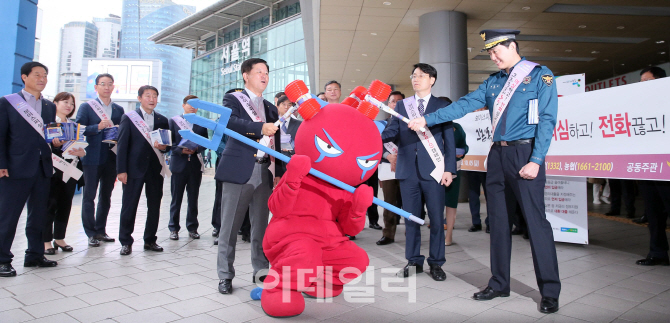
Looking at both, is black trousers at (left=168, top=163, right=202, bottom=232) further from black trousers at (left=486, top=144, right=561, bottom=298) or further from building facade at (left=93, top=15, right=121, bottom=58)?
building facade at (left=93, top=15, right=121, bottom=58)

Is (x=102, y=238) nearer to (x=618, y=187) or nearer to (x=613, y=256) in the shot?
(x=613, y=256)

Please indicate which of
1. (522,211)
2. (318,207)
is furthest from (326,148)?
(522,211)

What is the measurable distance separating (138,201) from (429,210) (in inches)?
115

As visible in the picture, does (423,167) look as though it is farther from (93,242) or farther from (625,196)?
(625,196)

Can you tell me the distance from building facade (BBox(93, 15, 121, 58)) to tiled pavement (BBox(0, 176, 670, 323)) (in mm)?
A: 58847

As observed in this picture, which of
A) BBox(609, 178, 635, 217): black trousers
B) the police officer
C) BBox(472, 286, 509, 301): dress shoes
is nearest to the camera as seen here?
the police officer

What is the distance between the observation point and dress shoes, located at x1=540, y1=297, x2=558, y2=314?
8.75 ft

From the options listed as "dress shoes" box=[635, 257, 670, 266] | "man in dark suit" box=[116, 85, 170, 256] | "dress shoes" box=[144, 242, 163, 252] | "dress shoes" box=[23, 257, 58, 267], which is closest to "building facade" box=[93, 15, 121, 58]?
"man in dark suit" box=[116, 85, 170, 256]

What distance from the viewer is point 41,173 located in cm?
382

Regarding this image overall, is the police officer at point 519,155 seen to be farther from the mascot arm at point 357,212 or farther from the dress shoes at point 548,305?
the mascot arm at point 357,212

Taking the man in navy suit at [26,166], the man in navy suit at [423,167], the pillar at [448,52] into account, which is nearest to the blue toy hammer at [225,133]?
the man in navy suit at [423,167]

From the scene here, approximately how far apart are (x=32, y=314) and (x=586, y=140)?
463cm

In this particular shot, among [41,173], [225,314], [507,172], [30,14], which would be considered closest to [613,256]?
[507,172]

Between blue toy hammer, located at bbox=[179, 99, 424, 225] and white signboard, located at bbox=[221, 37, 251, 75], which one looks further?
white signboard, located at bbox=[221, 37, 251, 75]
